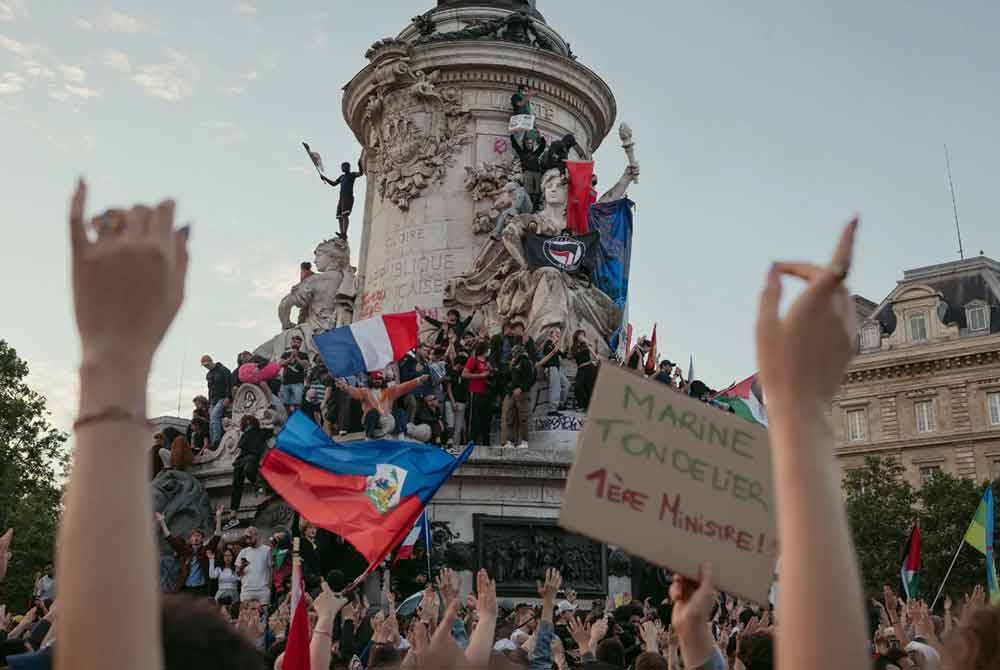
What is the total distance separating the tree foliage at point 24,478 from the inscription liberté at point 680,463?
131 feet

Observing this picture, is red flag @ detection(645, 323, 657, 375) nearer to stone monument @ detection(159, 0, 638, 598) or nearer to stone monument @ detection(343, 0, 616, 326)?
stone monument @ detection(159, 0, 638, 598)

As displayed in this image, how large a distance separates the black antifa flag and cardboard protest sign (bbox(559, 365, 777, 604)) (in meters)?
16.6

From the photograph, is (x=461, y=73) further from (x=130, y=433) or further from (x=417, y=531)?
(x=130, y=433)

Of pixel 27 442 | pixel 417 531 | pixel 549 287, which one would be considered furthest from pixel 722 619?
pixel 27 442

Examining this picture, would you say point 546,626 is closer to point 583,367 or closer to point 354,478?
point 354,478

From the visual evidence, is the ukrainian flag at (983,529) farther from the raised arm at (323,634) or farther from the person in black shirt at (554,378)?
the raised arm at (323,634)

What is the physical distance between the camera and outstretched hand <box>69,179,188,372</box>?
1.70 meters

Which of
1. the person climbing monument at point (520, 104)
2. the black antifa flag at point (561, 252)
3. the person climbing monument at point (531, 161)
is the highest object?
the person climbing monument at point (520, 104)

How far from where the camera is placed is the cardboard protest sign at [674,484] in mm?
2625

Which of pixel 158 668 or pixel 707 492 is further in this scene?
pixel 707 492

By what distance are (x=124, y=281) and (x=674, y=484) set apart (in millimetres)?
1515

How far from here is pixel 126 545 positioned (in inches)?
65.0

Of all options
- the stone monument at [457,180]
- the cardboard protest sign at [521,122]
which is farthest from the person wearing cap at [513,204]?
the cardboard protest sign at [521,122]

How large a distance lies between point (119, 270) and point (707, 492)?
5.29ft
